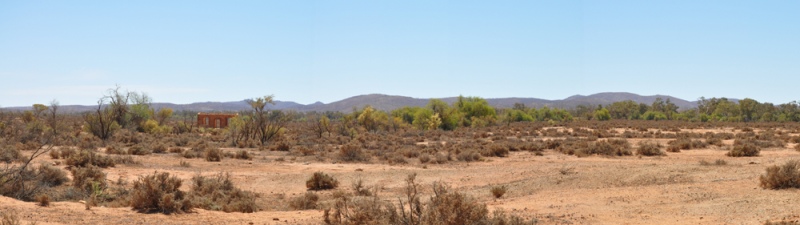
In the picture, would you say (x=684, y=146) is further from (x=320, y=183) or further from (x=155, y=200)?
(x=155, y=200)

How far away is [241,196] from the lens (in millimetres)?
15484

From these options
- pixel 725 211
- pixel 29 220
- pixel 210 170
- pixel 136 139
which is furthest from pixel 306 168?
pixel 136 139

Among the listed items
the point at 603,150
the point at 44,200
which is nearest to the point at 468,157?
the point at 603,150

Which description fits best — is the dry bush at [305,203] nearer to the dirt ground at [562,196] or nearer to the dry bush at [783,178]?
the dirt ground at [562,196]

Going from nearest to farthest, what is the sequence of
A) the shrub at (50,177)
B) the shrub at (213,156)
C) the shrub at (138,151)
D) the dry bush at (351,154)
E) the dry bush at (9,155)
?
the shrub at (50,177)
the dry bush at (9,155)
the shrub at (213,156)
the dry bush at (351,154)
the shrub at (138,151)

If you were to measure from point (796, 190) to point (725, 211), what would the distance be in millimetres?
2611

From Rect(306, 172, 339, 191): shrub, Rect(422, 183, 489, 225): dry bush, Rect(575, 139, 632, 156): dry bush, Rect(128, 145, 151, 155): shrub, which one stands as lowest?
Rect(306, 172, 339, 191): shrub

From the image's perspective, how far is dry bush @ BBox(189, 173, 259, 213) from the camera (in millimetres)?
13781

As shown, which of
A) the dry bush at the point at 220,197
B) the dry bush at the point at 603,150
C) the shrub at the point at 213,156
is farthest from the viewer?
the dry bush at the point at 603,150

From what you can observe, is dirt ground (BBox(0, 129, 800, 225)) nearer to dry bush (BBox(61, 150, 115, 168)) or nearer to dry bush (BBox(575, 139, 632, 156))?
dry bush (BBox(61, 150, 115, 168))

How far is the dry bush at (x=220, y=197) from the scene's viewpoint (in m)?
13.8

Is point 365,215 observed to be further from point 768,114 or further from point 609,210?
point 768,114

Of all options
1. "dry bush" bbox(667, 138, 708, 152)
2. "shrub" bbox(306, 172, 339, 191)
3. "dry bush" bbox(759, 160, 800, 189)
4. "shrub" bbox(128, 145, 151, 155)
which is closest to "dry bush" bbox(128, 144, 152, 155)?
"shrub" bbox(128, 145, 151, 155)

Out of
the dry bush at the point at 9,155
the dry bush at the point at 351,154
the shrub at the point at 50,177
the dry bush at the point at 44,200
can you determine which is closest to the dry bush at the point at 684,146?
the dry bush at the point at 351,154
